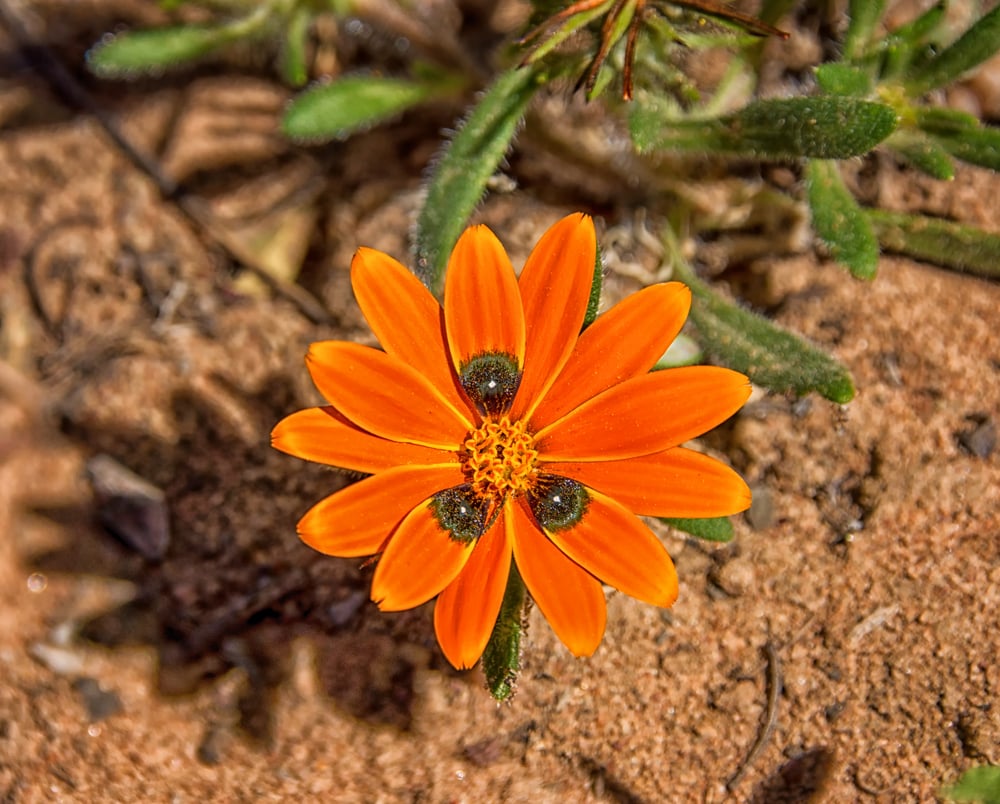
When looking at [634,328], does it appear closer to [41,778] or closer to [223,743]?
[223,743]

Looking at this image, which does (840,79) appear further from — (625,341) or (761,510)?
(761,510)

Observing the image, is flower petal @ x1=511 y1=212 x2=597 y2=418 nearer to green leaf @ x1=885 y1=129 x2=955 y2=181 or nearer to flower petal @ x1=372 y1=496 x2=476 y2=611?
flower petal @ x1=372 y1=496 x2=476 y2=611

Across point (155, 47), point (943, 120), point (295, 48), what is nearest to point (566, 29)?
point (943, 120)

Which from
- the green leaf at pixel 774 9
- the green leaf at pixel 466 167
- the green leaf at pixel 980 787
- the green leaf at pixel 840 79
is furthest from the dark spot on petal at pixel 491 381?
the green leaf at pixel 774 9

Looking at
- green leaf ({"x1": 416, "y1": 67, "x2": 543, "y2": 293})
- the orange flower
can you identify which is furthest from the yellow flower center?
green leaf ({"x1": 416, "y1": 67, "x2": 543, "y2": 293})

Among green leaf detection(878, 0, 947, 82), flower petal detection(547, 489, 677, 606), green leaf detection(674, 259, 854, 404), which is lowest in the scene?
flower petal detection(547, 489, 677, 606)

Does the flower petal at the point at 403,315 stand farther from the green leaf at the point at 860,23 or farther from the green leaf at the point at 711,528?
the green leaf at the point at 860,23

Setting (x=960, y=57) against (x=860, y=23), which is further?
(x=860, y=23)
